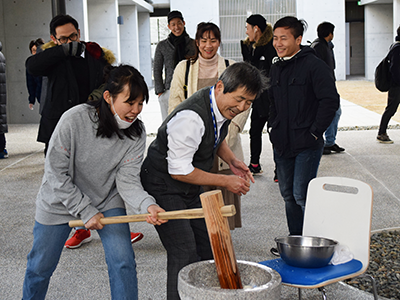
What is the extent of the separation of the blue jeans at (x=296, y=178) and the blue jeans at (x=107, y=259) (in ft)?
4.30

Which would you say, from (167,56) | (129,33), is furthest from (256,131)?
(129,33)

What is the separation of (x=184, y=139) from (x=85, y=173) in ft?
1.62

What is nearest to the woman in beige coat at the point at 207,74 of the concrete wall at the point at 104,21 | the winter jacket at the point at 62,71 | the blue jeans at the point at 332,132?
the winter jacket at the point at 62,71

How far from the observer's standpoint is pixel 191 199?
2.35 m

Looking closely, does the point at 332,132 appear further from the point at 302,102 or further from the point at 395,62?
the point at 302,102

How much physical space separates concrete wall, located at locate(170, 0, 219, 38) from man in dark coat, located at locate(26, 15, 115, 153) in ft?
60.6

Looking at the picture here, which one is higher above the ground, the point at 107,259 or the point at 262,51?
the point at 262,51

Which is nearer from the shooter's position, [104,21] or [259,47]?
[259,47]

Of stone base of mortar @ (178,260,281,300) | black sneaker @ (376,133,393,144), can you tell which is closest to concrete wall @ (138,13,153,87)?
black sneaker @ (376,133,393,144)

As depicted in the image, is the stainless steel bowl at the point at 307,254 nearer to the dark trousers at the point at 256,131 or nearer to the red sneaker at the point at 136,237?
the red sneaker at the point at 136,237

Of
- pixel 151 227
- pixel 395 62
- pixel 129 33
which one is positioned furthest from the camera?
pixel 129 33

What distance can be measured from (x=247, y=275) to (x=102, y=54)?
2333mm

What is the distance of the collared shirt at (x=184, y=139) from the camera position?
6.80 ft

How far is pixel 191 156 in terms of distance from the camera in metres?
2.11
